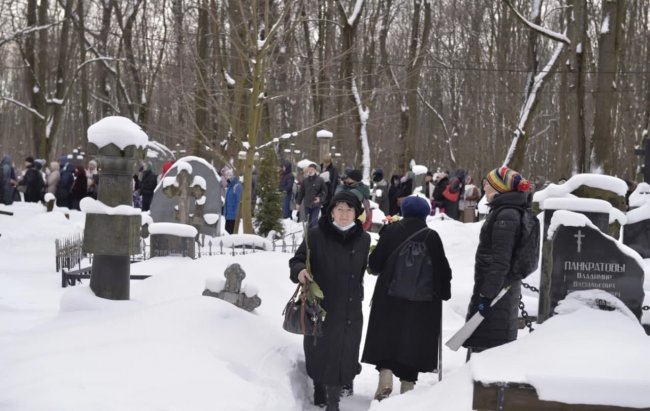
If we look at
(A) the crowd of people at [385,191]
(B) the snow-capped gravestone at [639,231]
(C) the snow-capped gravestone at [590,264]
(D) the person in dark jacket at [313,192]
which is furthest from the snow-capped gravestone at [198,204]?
(C) the snow-capped gravestone at [590,264]

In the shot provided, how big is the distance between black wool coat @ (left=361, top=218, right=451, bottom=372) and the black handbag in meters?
0.62

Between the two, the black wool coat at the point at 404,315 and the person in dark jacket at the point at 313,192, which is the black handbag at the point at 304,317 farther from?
the person in dark jacket at the point at 313,192

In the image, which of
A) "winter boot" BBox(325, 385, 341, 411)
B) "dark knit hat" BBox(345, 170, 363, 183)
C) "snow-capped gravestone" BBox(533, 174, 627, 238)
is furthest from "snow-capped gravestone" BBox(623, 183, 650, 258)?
"winter boot" BBox(325, 385, 341, 411)

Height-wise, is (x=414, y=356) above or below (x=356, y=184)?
below

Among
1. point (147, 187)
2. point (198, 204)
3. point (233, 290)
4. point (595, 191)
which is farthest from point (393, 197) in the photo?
point (233, 290)

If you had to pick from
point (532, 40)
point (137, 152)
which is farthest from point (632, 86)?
point (137, 152)

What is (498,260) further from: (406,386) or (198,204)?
(198,204)

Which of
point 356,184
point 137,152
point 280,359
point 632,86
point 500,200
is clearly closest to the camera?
point 500,200

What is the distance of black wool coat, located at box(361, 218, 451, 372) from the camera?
22.1ft

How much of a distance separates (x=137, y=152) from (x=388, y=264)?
9.57ft

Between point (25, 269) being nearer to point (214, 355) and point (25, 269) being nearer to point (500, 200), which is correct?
point (214, 355)

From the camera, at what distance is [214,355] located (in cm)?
648

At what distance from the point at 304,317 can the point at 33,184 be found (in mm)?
22933

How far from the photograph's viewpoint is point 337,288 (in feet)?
21.8
